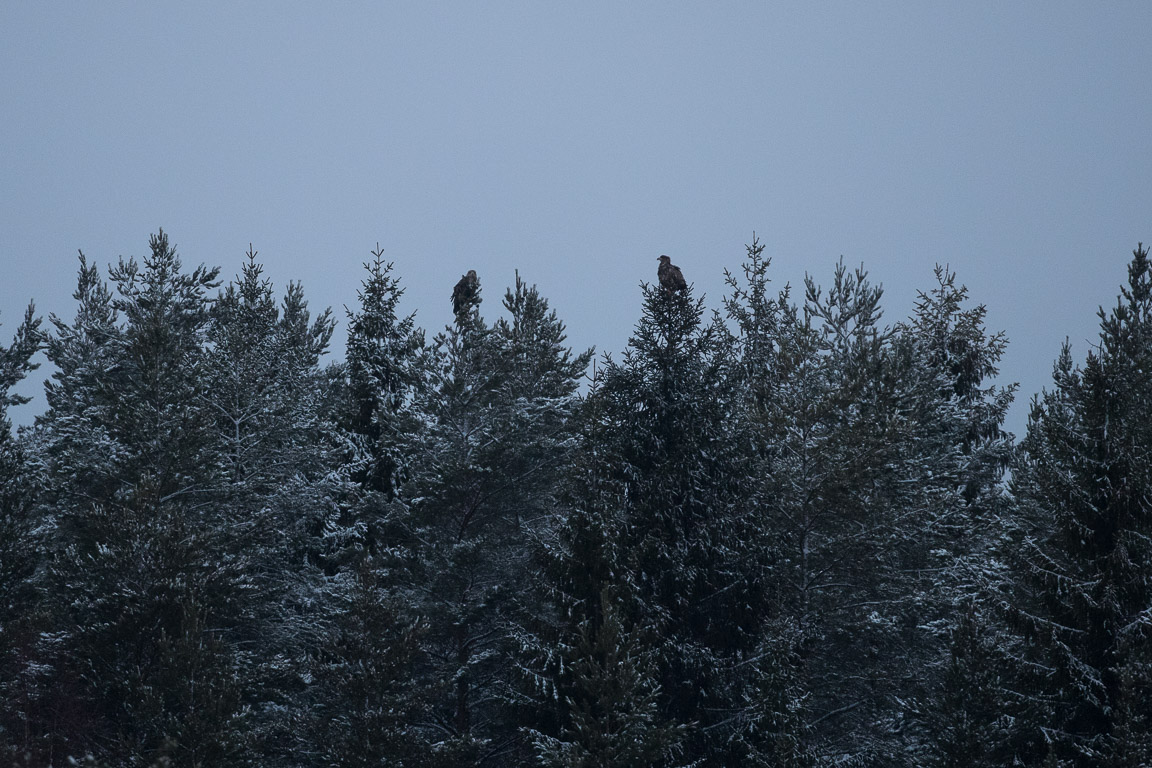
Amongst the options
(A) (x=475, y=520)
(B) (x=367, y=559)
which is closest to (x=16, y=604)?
(B) (x=367, y=559)

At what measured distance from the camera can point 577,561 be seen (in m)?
20.1

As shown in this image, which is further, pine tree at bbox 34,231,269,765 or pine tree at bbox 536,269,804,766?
pine tree at bbox 536,269,804,766

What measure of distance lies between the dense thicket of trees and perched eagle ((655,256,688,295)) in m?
0.74

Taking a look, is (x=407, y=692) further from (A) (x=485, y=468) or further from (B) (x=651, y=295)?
(B) (x=651, y=295)

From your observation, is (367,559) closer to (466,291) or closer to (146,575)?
(146,575)

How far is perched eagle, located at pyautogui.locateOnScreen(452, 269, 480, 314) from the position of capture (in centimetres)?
3321

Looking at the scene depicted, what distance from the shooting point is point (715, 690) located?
67.9ft

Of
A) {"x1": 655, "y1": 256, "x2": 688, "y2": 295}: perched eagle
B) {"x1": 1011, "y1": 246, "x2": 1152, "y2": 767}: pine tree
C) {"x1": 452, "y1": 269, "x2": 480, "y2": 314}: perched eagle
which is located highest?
{"x1": 452, "y1": 269, "x2": 480, "y2": 314}: perched eagle

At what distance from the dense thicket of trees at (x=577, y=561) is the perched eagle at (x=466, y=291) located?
478 cm

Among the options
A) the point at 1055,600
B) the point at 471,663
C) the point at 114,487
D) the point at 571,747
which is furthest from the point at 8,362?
the point at 1055,600

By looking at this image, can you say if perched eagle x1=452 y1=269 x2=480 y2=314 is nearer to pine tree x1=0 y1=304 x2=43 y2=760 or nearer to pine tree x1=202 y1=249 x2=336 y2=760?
pine tree x1=202 y1=249 x2=336 y2=760

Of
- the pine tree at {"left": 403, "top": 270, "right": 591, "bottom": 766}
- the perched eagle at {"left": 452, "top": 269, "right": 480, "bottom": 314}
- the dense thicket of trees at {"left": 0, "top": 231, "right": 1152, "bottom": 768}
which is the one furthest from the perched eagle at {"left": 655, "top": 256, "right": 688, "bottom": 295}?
the perched eagle at {"left": 452, "top": 269, "right": 480, "bottom": 314}

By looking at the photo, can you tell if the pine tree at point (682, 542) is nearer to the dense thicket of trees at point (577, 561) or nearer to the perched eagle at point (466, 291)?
the dense thicket of trees at point (577, 561)

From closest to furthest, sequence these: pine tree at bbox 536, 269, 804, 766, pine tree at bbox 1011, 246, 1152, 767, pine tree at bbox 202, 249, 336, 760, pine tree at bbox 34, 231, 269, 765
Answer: pine tree at bbox 1011, 246, 1152, 767
pine tree at bbox 34, 231, 269, 765
pine tree at bbox 536, 269, 804, 766
pine tree at bbox 202, 249, 336, 760
